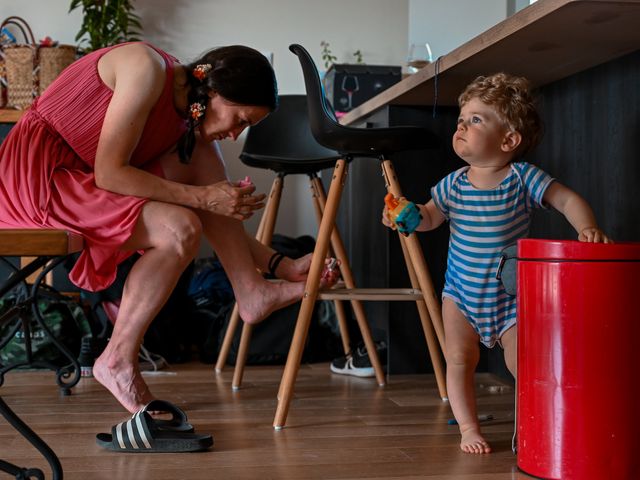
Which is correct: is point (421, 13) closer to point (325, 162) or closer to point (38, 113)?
point (325, 162)

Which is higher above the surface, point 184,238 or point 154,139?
point 154,139

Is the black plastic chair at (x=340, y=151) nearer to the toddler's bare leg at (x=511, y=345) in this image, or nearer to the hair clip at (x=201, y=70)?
the hair clip at (x=201, y=70)

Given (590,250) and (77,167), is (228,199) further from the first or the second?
(590,250)

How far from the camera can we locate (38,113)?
2.14 meters

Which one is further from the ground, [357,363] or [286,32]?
[286,32]

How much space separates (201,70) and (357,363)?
121cm

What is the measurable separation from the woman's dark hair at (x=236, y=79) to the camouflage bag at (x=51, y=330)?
4.20 feet

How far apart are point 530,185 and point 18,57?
2576 mm

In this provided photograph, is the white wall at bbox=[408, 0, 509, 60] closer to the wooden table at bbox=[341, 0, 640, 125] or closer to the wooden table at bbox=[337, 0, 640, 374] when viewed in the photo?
the wooden table at bbox=[337, 0, 640, 374]

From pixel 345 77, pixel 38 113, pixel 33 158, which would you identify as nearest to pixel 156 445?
pixel 33 158

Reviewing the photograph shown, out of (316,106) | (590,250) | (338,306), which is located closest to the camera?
(590,250)

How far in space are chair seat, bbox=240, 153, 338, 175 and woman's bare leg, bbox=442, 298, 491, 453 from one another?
3.07 ft

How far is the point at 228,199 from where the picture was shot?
205 cm

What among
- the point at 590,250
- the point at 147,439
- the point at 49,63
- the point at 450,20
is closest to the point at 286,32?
the point at 450,20
